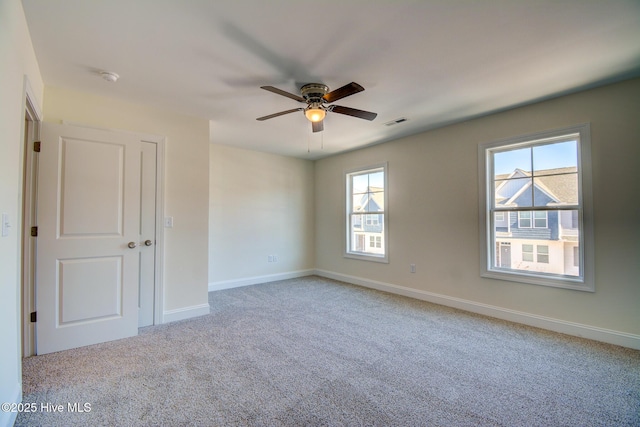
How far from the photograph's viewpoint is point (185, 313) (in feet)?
11.5

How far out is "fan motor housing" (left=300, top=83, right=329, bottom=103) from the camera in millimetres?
2711

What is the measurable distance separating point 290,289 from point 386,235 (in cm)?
189

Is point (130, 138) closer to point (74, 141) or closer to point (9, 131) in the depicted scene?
point (74, 141)

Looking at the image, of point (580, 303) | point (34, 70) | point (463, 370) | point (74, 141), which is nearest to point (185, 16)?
point (34, 70)

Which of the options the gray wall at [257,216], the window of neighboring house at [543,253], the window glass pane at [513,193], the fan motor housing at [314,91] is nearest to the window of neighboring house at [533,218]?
the window glass pane at [513,193]

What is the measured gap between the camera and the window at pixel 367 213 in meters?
5.08

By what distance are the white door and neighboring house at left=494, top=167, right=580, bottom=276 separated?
4306mm

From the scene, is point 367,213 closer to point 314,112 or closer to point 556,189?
point 556,189

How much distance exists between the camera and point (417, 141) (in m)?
4.47

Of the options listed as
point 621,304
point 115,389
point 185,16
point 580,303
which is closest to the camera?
point 185,16

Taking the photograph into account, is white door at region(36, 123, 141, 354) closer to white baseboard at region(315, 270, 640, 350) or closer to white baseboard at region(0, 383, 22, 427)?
white baseboard at region(0, 383, 22, 427)

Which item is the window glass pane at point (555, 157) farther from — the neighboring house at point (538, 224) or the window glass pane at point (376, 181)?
the window glass pane at point (376, 181)

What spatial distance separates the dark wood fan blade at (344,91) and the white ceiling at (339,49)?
24cm

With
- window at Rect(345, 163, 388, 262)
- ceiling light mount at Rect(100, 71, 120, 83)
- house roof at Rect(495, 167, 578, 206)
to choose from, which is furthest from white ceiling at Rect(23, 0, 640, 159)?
window at Rect(345, 163, 388, 262)
